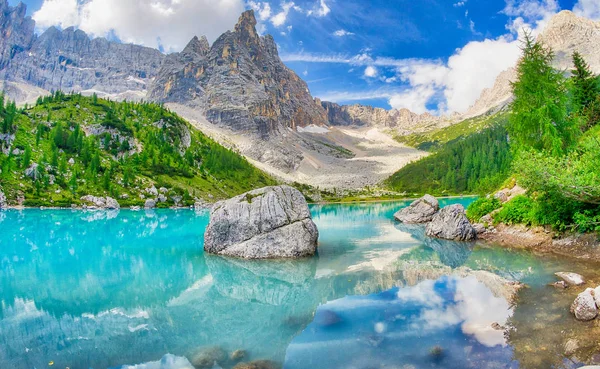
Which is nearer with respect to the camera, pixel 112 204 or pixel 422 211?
pixel 422 211

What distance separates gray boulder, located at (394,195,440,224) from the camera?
61.2m

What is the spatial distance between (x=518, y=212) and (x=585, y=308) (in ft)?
71.9

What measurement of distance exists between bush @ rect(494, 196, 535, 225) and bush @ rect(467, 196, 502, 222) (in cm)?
346

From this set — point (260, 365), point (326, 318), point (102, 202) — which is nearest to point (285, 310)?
point (326, 318)

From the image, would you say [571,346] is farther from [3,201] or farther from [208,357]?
[3,201]

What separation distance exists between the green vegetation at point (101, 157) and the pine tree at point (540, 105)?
362 feet

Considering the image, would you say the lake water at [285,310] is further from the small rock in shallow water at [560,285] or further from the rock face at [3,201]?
the rock face at [3,201]

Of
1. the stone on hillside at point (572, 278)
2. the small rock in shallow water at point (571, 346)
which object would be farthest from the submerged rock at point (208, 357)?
the stone on hillside at point (572, 278)

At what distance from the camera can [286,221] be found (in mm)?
32594

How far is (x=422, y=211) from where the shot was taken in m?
62.2

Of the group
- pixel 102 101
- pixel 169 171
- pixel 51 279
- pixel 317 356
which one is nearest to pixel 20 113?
pixel 102 101

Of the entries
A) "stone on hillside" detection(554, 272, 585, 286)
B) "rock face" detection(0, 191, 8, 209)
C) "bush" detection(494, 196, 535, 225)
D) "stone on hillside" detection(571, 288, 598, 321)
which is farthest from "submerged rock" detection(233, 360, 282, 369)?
"rock face" detection(0, 191, 8, 209)

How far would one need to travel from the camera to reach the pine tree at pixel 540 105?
33.4 meters

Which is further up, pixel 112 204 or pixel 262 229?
pixel 112 204
